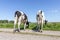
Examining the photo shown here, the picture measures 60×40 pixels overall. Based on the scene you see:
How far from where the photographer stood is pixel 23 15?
61.4 feet

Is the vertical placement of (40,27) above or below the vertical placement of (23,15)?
below

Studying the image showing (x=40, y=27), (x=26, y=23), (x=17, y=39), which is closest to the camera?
(x=17, y=39)

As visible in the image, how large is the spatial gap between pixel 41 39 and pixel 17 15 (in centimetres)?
729

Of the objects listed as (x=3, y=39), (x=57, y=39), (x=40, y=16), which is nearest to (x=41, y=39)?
(x=57, y=39)

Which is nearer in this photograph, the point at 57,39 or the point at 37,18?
the point at 57,39

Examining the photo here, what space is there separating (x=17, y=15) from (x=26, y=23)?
3.38 meters

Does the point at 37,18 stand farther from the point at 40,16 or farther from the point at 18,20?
the point at 18,20

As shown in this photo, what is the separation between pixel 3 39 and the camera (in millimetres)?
11586

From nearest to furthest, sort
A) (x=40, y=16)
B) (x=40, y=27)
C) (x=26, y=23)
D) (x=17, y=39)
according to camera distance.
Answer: (x=17, y=39)
(x=40, y=16)
(x=40, y=27)
(x=26, y=23)

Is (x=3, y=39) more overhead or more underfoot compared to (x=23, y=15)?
more underfoot

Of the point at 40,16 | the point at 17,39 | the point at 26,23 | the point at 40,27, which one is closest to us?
the point at 17,39

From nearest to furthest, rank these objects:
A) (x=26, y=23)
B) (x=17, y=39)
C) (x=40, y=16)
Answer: (x=17, y=39) → (x=40, y=16) → (x=26, y=23)

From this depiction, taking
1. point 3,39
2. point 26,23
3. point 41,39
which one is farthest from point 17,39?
point 26,23

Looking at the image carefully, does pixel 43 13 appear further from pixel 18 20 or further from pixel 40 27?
pixel 18 20
